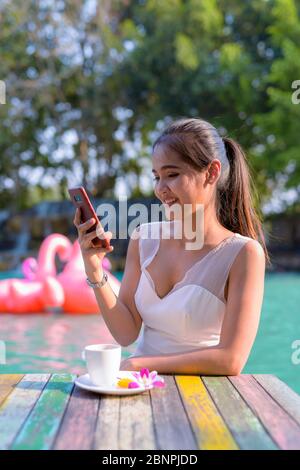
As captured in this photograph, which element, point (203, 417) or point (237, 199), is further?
point (237, 199)

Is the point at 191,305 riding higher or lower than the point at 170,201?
lower

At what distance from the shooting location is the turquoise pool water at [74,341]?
4688mm

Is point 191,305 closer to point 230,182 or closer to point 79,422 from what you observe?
point 230,182

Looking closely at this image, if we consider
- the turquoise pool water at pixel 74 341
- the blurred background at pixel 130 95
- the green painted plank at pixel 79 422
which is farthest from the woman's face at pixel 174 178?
the blurred background at pixel 130 95

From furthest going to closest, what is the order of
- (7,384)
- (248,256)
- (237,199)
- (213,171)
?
(237,199) < (213,171) < (248,256) < (7,384)

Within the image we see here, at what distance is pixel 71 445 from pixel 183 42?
13.8 metres

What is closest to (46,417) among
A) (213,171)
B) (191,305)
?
(191,305)

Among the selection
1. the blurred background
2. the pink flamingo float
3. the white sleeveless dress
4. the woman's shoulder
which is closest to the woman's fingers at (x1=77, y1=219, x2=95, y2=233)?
the white sleeveless dress

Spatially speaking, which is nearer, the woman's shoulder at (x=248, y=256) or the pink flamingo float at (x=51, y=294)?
the woman's shoulder at (x=248, y=256)

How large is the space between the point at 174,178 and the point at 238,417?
76 centimetres

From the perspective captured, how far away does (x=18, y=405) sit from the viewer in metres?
1.29

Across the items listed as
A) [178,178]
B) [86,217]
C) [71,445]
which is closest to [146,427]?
[71,445]

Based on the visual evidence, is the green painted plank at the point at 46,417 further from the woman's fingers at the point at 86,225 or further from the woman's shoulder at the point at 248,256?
the woman's shoulder at the point at 248,256

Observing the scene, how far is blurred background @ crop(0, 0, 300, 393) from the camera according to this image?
1370 cm
